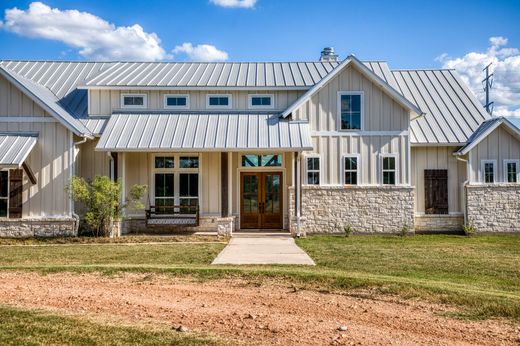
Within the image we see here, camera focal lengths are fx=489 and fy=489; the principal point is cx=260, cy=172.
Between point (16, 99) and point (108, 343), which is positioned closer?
point (108, 343)

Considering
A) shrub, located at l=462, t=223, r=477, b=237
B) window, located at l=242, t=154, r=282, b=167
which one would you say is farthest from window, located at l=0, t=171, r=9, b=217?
shrub, located at l=462, t=223, r=477, b=237

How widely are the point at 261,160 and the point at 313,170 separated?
2182 millimetres

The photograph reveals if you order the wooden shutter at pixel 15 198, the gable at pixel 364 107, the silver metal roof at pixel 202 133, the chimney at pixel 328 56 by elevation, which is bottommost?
the wooden shutter at pixel 15 198

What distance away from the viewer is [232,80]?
20.9 metres

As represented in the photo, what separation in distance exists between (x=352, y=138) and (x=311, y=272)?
10230 millimetres

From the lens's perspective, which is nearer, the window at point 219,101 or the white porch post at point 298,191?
the white porch post at point 298,191

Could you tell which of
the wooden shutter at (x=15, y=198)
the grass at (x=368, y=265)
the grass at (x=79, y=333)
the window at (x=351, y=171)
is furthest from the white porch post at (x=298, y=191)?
the grass at (x=79, y=333)

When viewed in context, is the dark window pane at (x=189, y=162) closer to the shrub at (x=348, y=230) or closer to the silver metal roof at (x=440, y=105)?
the shrub at (x=348, y=230)

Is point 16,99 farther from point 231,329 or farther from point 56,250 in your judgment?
point 231,329

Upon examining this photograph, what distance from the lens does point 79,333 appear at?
603cm

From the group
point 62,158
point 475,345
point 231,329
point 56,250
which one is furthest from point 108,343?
point 62,158

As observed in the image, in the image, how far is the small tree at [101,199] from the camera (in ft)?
55.7

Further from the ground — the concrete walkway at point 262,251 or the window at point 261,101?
the window at point 261,101

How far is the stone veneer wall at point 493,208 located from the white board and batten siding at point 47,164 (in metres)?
15.4
